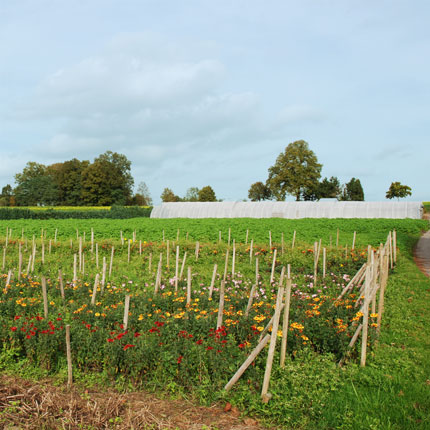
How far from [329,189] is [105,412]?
288 feet

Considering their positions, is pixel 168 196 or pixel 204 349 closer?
pixel 204 349

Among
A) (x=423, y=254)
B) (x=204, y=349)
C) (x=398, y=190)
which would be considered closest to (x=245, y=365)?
(x=204, y=349)

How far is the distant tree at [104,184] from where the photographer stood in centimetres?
7706

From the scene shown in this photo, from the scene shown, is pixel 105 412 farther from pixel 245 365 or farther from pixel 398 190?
pixel 398 190

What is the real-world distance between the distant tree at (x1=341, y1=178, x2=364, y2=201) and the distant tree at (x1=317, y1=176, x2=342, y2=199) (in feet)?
13.0

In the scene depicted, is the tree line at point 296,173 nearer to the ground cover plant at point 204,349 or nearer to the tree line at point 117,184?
the tree line at point 117,184

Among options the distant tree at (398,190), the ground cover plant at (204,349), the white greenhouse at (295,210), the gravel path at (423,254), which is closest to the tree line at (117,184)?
the distant tree at (398,190)

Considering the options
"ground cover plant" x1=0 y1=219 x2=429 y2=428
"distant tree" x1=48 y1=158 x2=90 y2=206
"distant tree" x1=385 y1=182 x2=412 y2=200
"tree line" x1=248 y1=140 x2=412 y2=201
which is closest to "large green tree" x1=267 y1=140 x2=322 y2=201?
"tree line" x1=248 y1=140 x2=412 y2=201

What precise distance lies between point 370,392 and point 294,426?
1.29 metres

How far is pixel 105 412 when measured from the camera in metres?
5.09

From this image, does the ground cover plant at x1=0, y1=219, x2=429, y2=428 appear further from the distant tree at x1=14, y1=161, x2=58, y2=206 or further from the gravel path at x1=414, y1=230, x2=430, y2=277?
the distant tree at x1=14, y1=161, x2=58, y2=206

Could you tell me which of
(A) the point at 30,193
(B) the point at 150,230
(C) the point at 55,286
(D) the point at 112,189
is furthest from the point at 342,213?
(A) the point at 30,193

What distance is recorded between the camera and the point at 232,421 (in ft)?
16.5

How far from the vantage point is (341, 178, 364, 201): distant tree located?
303 ft
